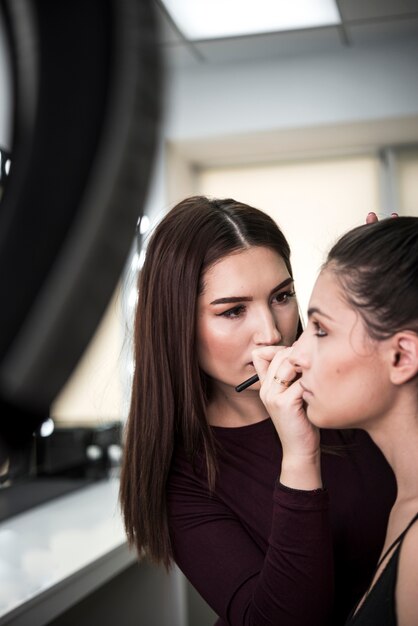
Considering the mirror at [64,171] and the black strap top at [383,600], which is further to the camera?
the black strap top at [383,600]

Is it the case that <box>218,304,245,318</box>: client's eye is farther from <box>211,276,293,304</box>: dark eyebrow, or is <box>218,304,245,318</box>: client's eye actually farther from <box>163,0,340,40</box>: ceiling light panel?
<box>163,0,340,40</box>: ceiling light panel

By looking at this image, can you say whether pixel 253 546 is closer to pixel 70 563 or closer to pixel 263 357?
pixel 263 357

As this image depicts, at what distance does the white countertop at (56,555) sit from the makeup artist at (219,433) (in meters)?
0.70

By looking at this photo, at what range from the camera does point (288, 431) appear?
40.3 inches

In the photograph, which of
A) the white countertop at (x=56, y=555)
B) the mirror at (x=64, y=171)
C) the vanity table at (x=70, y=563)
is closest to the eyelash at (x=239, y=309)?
the vanity table at (x=70, y=563)

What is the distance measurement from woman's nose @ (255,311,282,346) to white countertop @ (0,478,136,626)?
97 cm

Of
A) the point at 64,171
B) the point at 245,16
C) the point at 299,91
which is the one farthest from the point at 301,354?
the point at 299,91

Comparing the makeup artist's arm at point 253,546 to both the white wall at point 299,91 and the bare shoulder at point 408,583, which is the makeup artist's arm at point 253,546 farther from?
the white wall at point 299,91

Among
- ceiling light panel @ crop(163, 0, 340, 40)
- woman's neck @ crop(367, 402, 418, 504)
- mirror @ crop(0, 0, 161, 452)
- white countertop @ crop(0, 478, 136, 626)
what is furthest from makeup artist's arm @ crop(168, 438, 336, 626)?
ceiling light panel @ crop(163, 0, 340, 40)

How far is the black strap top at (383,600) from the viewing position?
2.78ft

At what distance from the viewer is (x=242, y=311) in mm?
1236

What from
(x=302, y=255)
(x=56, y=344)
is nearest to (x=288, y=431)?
(x=56, y=344)

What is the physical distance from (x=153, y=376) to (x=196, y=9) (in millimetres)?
2375

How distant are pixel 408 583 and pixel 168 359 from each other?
58 centimetres
